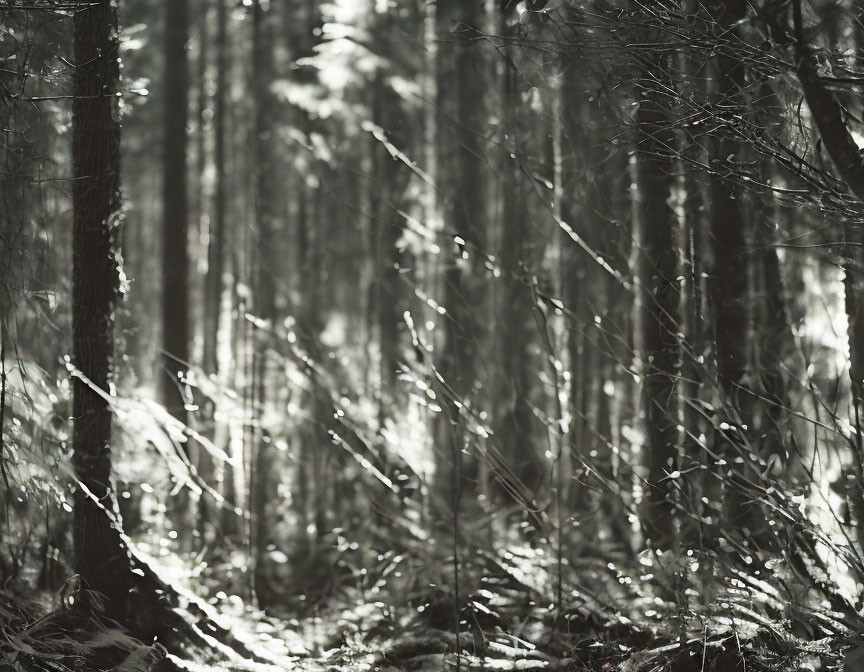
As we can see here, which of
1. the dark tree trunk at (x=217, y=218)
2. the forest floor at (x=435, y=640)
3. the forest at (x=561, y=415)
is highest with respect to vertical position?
the dark tree trunk at (x=217, y=218)

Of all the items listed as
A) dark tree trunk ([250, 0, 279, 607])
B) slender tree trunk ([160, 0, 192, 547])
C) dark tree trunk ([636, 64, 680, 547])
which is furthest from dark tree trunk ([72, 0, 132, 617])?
dark tree trunk ([636, 64, 680, 547])

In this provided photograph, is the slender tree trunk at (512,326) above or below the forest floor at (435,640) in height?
above

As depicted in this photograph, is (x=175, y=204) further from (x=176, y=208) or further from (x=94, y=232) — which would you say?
(x=94, y=232)

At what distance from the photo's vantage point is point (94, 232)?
4.91m

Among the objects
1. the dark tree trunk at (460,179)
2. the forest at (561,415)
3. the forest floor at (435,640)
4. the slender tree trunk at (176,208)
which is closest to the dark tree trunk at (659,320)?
the forest at (561,415)

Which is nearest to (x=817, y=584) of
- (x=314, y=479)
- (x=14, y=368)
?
(x=14, y=368)

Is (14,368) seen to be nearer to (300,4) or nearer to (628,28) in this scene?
(628,28)

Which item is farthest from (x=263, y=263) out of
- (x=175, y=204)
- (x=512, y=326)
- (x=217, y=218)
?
(x=512, y=326)

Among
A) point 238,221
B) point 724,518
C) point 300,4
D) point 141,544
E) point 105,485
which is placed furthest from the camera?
point 238,221

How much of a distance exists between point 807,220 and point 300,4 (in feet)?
31.5

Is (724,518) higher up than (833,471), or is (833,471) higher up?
(833,471)

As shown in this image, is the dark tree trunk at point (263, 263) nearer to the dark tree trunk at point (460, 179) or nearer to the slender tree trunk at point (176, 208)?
the slender tree trunk at point (176, 208)

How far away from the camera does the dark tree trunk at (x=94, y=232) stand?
486 cm

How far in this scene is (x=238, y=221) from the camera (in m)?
14.2
